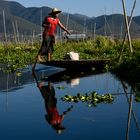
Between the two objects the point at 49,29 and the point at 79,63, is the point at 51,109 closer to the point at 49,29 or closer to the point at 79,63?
the point at 79,63

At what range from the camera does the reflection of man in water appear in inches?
305

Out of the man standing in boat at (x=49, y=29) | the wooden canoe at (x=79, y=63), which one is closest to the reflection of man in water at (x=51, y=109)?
the wooden canoe at (x=79, y=63)

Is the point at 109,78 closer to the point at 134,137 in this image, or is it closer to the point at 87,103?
the point at 87,103

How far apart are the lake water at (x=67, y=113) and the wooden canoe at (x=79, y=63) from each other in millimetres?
2369

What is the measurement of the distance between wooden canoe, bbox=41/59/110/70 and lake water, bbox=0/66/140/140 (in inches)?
93.3

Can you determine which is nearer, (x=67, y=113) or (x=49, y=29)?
(x=67, y=113)

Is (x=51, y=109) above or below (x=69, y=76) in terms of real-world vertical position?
above

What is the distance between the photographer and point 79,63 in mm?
15797

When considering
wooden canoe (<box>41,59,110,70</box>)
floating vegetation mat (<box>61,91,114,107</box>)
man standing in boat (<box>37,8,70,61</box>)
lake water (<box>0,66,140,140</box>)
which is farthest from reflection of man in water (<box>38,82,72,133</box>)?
man standing in boat (<box>37,8,70,61</box>)

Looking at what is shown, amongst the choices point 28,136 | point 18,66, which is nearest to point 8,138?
point 28,136

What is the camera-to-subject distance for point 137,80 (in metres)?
12.8

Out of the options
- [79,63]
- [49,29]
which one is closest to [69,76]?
[79,63]

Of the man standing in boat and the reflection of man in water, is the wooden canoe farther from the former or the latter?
the reflection of man in water

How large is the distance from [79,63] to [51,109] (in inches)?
267
